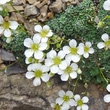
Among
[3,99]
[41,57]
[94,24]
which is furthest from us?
[3,99]

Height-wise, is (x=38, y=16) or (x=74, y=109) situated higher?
(x=38, y=16)

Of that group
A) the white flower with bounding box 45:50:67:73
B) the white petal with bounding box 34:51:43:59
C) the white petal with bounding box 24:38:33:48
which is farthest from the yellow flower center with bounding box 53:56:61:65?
the white petal with bounding box 24:38:33:48

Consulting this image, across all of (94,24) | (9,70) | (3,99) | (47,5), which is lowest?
(3,99)

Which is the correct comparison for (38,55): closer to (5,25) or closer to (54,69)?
(54,69)

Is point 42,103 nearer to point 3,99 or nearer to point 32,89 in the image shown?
point 32,89

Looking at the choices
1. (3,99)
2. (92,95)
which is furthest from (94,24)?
(3,99)

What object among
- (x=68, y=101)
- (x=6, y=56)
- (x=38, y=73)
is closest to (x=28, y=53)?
(x=38, y=73)
